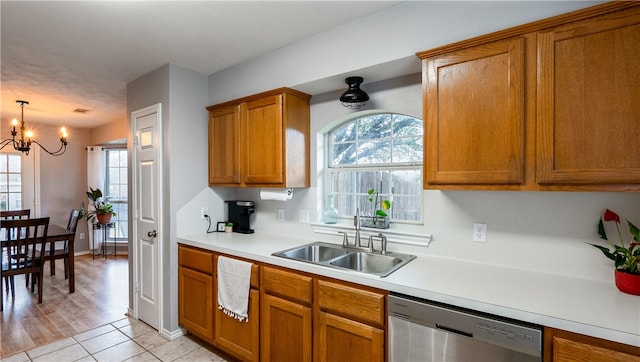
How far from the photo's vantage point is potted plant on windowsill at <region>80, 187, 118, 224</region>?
5.62 meters

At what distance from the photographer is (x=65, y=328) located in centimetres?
298

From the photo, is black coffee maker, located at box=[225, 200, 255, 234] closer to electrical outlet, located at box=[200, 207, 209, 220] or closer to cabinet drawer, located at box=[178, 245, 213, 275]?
electrical outlet, located at box=[200, 207, 209, 220]

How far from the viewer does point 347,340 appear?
1732 mm

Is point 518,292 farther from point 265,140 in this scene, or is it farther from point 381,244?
point 265,140

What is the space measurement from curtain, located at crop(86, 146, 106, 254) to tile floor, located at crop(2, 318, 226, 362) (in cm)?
370

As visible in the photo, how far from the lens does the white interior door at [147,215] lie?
2912 millimetres

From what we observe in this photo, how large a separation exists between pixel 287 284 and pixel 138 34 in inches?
81.4

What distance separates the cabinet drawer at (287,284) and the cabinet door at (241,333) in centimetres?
15

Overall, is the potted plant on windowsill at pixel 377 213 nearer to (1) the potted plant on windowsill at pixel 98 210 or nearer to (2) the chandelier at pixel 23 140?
(2) the chandelier at pixel 23 140

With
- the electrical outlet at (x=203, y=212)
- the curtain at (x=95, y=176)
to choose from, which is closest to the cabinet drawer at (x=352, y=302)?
the electrical outlet at (x=203, y=212)

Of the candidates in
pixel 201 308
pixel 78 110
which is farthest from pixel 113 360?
pixel 78 110

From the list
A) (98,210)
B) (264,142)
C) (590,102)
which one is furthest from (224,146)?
(98,210)

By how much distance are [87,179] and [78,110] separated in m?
2.04

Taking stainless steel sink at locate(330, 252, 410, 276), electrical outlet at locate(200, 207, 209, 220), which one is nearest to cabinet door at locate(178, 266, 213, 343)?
electrical outlet at locate(200, 207, 209, 220)
